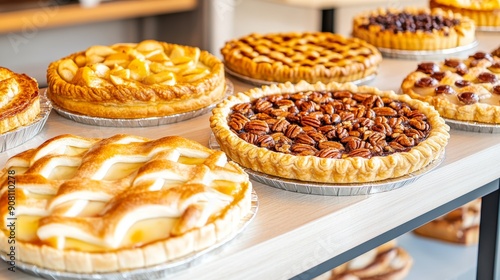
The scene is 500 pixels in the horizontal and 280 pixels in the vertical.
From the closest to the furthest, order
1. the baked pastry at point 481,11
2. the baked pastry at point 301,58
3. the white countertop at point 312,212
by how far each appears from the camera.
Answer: the white countertop at point 312,212 < the baked pastry at point 301,58 < the baked pastry at point 481,11

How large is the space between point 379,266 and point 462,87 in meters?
0.51

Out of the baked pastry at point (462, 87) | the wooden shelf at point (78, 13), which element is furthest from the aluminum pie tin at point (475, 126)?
the wooden shelf at point (78, 13)

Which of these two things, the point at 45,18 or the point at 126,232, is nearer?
the point at 126,232

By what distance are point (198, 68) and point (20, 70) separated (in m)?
2.31

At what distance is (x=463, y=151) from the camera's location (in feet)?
5.19

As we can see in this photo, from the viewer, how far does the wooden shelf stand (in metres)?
3.59

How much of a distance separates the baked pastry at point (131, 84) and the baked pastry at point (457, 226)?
0.74m

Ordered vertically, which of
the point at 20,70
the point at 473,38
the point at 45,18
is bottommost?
the point at 20,70

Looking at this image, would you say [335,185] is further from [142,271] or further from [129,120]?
[129,120]

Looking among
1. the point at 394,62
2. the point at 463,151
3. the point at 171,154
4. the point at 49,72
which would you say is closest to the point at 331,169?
the point at 171,154

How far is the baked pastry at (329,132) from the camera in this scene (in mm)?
1334

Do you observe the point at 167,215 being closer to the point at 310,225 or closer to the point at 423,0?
the point at 310,225

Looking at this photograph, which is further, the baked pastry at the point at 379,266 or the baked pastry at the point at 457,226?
the baked pastry at the point at 457,226

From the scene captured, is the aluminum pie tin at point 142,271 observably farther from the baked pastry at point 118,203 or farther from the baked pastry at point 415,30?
the baked pastry at point 415,30
